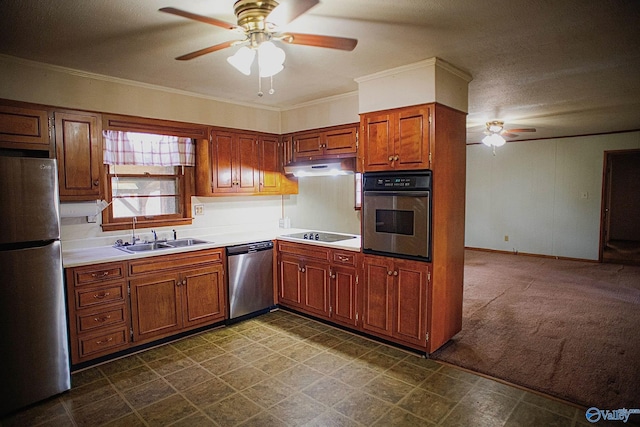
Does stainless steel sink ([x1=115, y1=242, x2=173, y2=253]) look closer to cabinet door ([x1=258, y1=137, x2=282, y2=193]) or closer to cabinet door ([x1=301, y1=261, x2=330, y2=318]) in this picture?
cabinet door ([x1=258, y1=137, x2=282, y2=193])

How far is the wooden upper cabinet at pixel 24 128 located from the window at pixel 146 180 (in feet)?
1.79

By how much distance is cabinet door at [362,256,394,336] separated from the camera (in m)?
3.27

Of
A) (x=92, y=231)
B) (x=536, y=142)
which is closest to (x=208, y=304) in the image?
(x=92, y=231)

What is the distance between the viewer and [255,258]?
13.3ft

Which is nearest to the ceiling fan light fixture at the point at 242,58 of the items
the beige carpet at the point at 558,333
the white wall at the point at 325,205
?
the white wall at the point at 325,205

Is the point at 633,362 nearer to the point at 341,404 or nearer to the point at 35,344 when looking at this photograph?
the point at 341,404

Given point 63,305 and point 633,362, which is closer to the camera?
point 63,305

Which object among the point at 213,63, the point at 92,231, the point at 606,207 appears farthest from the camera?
the point at 606,207

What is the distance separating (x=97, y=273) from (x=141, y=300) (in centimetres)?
45

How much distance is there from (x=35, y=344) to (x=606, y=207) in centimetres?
835

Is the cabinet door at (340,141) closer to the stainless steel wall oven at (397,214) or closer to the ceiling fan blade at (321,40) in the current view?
the stainless steel wall oven at (397,214)

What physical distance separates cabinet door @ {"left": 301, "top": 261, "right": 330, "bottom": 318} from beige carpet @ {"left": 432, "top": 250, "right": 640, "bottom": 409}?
122 centimetres

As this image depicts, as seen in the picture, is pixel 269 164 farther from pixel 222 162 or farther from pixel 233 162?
pixel 222 162

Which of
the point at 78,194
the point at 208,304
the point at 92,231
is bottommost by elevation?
the point at 208,304
